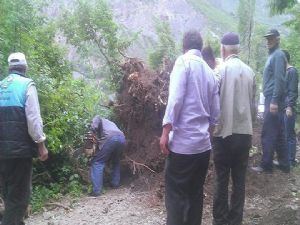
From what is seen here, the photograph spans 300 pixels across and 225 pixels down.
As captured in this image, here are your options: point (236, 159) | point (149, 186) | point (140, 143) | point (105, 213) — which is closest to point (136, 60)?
point (140, 143)

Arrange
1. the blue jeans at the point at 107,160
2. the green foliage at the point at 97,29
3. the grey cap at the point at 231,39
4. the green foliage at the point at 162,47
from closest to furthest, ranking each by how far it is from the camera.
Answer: the grey cap at the point at 231,39 < the blue jeans at the point at 107,160 < the green foliage at the point at 97,29 < the green foliage at the point at 162,47

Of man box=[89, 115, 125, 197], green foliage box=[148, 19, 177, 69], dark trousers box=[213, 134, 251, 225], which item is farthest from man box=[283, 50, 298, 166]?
green foliage box=[148, 19, 177, 69]

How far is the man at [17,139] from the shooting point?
14.6 feet

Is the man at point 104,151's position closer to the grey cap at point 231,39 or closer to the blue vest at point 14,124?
the blue vest at point 14,124

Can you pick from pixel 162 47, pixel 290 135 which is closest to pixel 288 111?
pixel 290 135

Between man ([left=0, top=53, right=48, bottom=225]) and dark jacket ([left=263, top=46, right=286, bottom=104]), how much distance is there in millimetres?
3701

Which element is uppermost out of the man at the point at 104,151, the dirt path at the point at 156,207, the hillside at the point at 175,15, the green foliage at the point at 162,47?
the hillside at the point at 175,15

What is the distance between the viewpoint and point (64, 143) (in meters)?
7.76

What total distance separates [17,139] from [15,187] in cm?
54

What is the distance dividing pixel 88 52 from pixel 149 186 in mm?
6084

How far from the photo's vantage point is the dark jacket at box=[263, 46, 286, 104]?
637cm

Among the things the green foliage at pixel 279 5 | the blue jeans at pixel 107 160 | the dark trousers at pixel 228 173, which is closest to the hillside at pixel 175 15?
the blue jeans at pixel 107 160

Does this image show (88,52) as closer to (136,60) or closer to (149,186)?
(136,60)

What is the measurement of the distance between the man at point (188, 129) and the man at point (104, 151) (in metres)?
2.99
